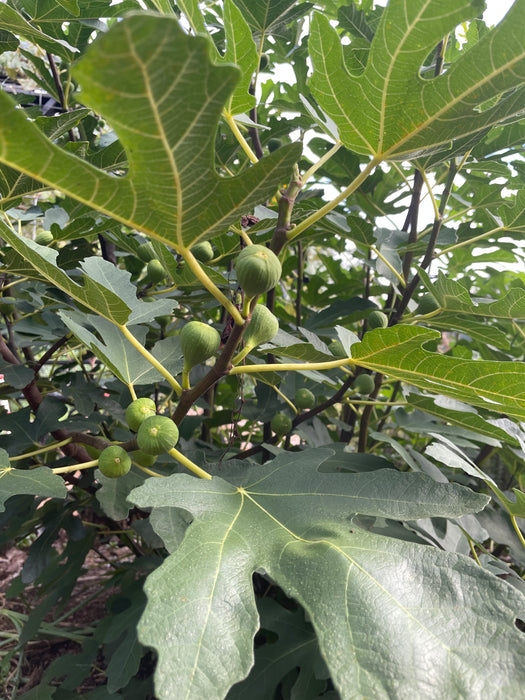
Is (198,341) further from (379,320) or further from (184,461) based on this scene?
(379,320)

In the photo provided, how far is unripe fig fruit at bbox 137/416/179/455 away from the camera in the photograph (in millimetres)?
614

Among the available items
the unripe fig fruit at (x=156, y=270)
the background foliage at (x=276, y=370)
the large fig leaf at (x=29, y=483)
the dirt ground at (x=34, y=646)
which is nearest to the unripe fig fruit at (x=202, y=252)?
the background foliage at (x=276, y=370)

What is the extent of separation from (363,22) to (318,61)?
76 centimetres

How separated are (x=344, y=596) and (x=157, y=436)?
0.93 ft

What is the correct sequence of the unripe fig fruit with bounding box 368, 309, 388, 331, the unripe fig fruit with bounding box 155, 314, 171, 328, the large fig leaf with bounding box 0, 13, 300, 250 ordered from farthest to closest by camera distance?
the unripe fig fruit with bounding box 155, 314, 171, 328 < the unripe fig fruit with bounding box 368, 309, 388, 331 < the large fig leaf with bounding box 0, 13, 300, 250

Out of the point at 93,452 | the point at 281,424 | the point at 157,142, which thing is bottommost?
the point at 93,452

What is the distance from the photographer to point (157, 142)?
0.43 meters

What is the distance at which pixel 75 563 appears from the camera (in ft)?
4.41

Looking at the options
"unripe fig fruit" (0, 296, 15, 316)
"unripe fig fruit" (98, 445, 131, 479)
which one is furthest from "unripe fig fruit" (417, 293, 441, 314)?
"unripe fig fruit" (0, 296, 15, 316)

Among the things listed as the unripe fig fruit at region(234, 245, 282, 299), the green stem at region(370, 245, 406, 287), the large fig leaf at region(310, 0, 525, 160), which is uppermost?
the large fig leaf at region(310, 0, 525, 160)

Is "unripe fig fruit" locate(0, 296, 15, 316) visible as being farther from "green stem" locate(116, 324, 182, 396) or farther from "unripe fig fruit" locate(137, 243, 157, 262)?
"green stem" locate(116, 324, 182, 396)

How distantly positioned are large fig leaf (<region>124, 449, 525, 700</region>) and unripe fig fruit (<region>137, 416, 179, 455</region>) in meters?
0.04

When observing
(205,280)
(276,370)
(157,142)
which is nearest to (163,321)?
(276,370)

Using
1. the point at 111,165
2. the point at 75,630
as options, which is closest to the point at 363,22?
the point at 111,165
